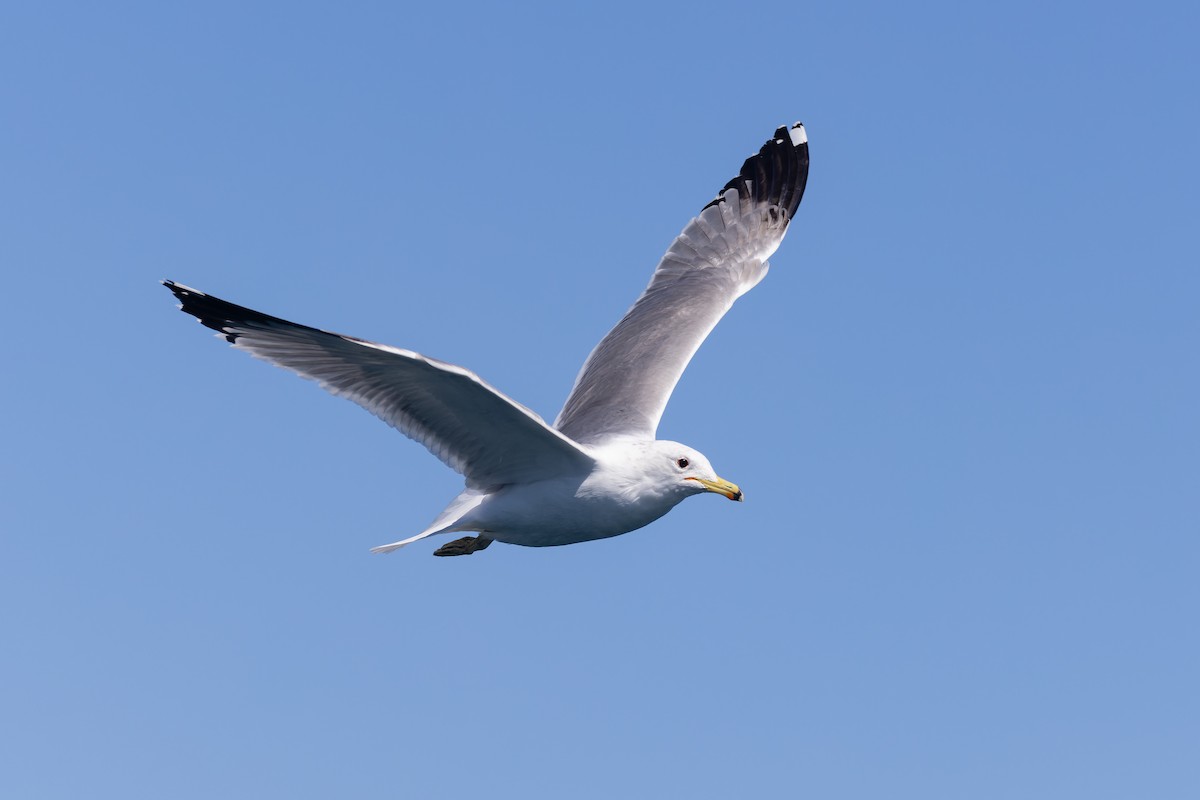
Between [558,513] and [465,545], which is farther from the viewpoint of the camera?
[465,545]

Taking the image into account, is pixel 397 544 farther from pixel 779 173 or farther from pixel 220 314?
pixel 779 173

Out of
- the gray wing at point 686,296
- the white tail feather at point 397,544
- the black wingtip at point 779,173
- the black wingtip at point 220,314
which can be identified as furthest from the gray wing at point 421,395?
the black wingtip at point 779,173

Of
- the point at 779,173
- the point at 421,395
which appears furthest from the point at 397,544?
the point at 779,173

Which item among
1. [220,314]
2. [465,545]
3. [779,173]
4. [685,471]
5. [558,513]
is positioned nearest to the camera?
[220,314]

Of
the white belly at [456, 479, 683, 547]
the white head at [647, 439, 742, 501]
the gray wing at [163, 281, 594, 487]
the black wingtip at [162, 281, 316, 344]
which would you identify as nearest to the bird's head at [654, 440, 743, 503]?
the white head at [647, 439, 742, 501]

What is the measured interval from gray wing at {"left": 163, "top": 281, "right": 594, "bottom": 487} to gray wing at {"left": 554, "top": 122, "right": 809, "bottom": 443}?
1236mm

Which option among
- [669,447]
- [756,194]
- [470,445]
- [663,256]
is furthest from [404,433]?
[756,194]

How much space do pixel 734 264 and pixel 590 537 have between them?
17.6 feet

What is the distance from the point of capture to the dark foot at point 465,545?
12.2 metres

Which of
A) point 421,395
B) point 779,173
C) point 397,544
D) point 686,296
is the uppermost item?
point 779,173

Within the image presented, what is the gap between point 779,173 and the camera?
17312 mm

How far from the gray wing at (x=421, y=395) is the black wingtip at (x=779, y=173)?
6.48 m

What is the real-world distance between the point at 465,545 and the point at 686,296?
455 cm

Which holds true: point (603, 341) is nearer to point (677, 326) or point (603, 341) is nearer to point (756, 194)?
point (677, 326)
